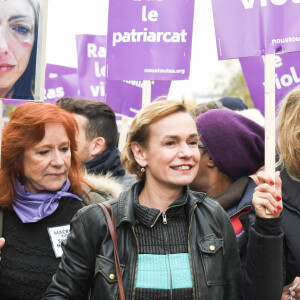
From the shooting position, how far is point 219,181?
3.73m

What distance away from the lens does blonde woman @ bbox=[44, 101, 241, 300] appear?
2.55 m

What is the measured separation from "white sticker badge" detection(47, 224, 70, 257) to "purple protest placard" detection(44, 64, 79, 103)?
4.88m

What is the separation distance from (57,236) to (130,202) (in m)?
0.79

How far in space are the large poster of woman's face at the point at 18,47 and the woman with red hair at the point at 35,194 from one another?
267 millimetres

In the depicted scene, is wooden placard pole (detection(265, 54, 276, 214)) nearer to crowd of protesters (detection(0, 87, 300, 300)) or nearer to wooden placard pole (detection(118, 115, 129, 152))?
crowd of protesters (detection(0, 87, 300, 300))

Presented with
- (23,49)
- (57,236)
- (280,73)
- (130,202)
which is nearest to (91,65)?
(280,73)

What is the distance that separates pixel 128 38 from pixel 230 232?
245cm

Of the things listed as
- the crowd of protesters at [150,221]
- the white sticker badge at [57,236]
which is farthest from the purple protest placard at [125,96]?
the white sticker badge at [57,236]

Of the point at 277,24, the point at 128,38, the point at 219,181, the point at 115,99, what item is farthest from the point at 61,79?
the point at 277,24

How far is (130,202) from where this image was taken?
2.74 metres

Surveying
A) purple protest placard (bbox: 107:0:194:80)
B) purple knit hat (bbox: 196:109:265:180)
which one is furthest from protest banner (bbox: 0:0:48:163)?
purple protest placard (bbox: 107:0:194:80)

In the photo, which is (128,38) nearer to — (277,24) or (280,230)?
(277,24)

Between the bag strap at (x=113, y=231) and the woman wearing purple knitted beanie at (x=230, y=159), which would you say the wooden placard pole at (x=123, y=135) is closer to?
the woman wearing purple knitted beanie at (x=230, y=159)

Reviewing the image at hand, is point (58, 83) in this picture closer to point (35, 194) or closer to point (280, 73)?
point (280, 73)
